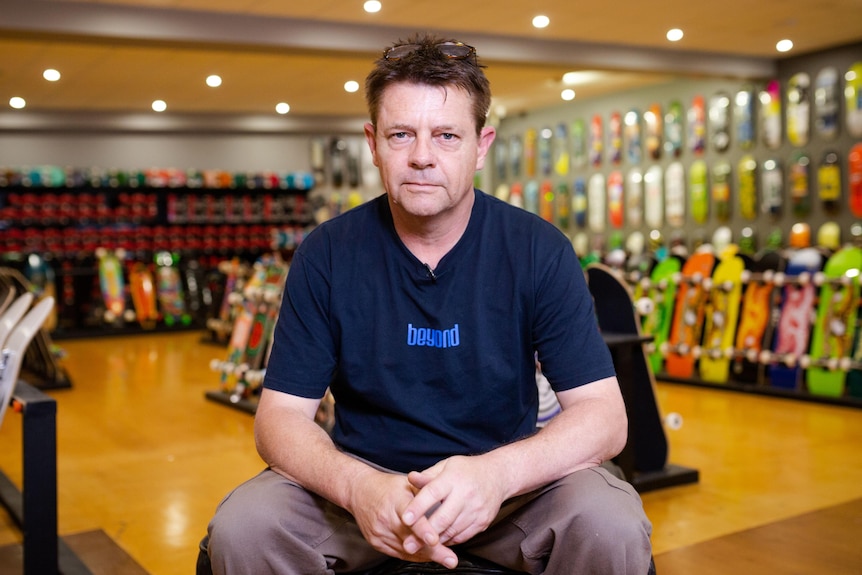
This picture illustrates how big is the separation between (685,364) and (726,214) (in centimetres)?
390

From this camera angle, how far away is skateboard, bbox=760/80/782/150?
952 centimetres

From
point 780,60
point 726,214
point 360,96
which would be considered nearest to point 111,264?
point 360,96

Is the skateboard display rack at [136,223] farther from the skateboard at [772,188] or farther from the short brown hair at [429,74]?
the short brown hair at [429,74]

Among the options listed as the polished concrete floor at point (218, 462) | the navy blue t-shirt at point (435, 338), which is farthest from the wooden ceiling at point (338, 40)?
the navy blue t-shirt at point (435, 338)

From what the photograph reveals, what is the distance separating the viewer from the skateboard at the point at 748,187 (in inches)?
385

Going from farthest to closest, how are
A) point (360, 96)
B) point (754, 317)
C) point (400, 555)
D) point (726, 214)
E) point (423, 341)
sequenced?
point (360, 96), point (726, 214), point (754, 317), point (423, 341), point (400, 555)

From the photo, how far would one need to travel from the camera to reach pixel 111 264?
11453 mm

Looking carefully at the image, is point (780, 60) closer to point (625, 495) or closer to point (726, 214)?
point (726, 214)

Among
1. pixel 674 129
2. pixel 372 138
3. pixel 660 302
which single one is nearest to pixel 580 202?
pixel 674 129

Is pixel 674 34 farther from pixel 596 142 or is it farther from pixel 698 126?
pixel 596 142

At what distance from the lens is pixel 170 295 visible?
11727 millimetres

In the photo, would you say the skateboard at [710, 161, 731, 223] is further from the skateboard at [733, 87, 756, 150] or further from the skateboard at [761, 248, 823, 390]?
the skateboard at [761, 248, 823, 390]

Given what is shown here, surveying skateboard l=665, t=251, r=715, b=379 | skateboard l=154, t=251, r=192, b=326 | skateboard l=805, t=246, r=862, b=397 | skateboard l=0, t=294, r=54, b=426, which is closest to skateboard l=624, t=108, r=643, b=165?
skateboard l=665, t=251, r=715, b=379

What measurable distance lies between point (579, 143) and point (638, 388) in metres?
→ 8.68
